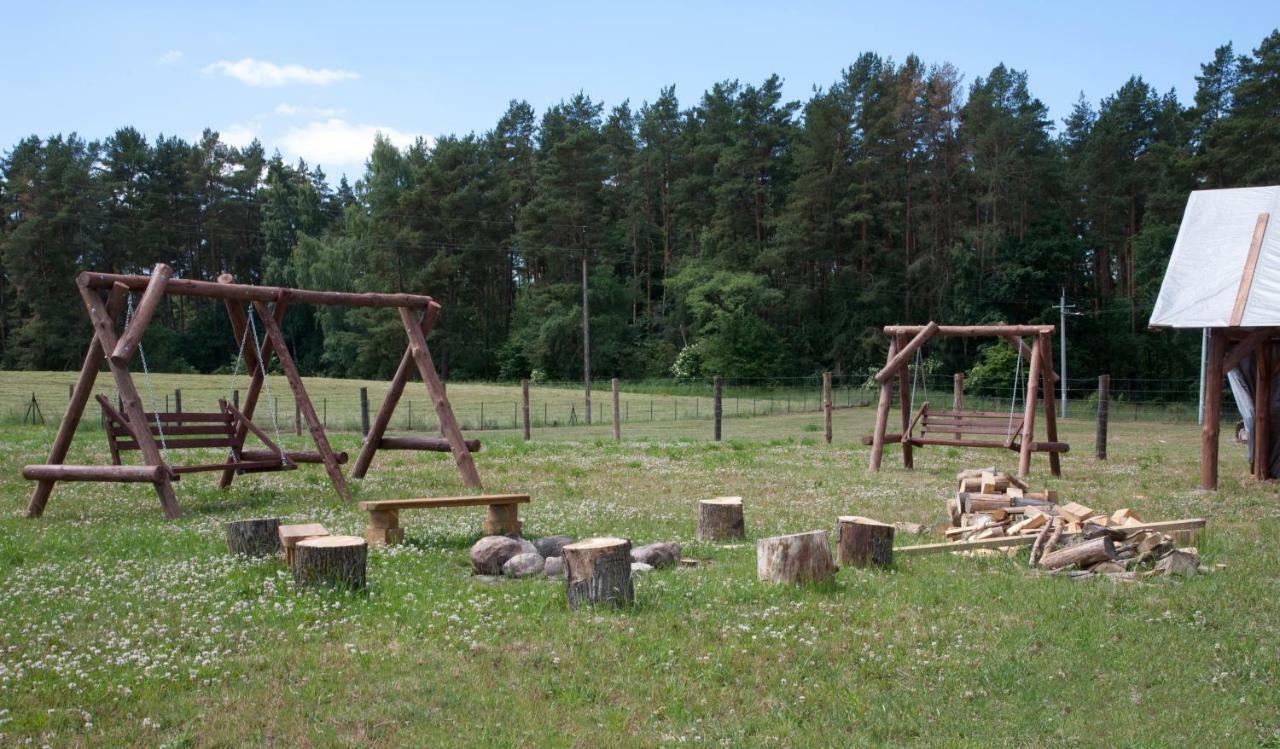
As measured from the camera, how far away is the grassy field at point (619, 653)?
16.5ft

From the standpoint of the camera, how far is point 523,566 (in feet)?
26.8

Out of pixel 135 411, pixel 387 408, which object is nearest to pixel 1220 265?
pixel 387 408

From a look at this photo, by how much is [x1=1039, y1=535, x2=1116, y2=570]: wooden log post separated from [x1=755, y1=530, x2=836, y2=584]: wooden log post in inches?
86.8

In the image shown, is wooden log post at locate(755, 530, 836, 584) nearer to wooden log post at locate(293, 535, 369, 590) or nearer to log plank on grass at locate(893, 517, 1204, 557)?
log plank on grass at locate(893, 517, 1204, 557)

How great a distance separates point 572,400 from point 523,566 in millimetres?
43018

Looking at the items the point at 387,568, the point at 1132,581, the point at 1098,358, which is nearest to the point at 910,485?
the point at 1132,581

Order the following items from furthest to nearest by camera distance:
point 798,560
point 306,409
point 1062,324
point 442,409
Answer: point 1062,324 < point 442,409 < point 306,409 < point 798,560

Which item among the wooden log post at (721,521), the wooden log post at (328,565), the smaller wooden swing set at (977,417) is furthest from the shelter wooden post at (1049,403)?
the wooden log post at (328,565)

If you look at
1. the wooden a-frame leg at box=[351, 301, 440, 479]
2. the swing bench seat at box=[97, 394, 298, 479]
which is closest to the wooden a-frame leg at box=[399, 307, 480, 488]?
the wooden a-frame leg at box=[351, 301, 440, 479]

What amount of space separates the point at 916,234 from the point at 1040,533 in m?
55.6

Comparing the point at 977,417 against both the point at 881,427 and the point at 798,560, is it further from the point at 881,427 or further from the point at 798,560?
the point at 798,560

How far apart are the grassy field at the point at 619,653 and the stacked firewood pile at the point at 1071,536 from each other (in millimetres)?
299

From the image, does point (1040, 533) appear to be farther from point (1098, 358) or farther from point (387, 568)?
point (1098, 358)

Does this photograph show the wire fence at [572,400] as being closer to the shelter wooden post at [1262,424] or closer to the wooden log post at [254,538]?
the shelter wooden post at [1262,424]
